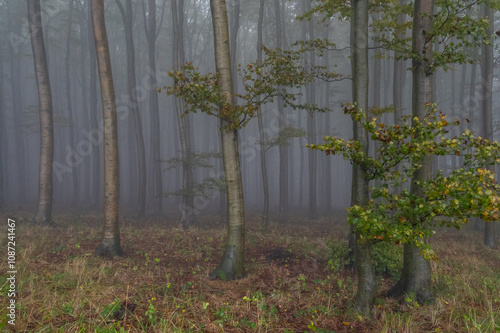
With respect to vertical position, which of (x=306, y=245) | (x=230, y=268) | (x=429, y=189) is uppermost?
(x=429, y=189)

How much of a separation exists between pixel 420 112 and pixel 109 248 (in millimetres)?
7897

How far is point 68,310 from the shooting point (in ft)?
14.6

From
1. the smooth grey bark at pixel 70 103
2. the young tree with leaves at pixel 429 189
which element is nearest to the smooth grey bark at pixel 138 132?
the smooth grey bark at pixel 70 103

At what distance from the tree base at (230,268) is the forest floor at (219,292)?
0.67 ft

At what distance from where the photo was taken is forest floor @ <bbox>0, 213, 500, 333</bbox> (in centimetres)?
445

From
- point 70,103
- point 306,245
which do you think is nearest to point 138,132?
point 70,103

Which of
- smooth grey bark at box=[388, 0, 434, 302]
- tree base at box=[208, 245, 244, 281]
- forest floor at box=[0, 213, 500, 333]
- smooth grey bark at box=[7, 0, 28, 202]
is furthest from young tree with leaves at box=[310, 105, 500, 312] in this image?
smooth grey bark at box=[7, 0, 28, 202]

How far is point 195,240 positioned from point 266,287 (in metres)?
4.90

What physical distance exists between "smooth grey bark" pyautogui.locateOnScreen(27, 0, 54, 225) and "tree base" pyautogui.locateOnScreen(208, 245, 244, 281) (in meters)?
8.24

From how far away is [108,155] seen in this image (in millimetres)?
8297

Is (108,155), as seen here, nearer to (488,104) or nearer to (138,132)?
(138,132)

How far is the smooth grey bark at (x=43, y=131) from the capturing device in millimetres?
11812

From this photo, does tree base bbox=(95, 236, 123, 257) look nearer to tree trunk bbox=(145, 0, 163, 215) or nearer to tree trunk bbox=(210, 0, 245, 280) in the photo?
tree trunk bbox=(210, 0, 245, 280)

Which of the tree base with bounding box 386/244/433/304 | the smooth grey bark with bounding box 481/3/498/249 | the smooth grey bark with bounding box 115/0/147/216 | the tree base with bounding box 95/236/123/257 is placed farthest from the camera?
the smooth grey bark with bounding box 115/0/147/216
